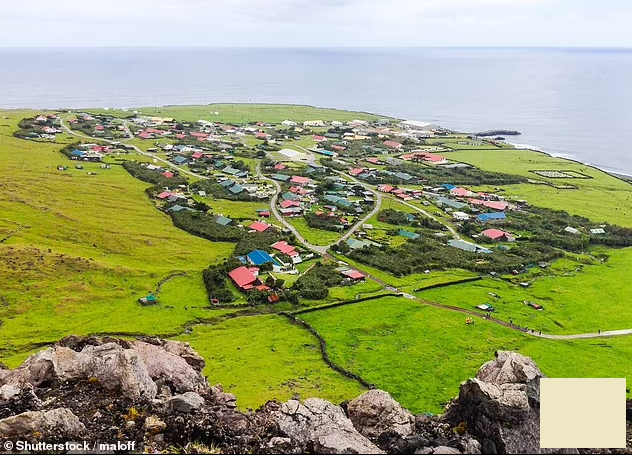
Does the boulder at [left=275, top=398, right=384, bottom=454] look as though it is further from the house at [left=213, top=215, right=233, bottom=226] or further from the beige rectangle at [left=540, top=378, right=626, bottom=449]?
the house at [left=213, top=215, right=233, bottom=226]

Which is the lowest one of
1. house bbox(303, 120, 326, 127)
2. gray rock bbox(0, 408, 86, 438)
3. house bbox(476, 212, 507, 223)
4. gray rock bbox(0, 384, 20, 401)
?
house bbox(476, 212, 507, 223)

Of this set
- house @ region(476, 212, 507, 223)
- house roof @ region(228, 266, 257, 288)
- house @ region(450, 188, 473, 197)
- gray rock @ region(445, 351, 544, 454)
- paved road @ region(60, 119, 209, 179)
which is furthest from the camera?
paved road @ region(60, 119, 209, 179)

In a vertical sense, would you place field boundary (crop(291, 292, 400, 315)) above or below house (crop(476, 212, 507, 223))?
below

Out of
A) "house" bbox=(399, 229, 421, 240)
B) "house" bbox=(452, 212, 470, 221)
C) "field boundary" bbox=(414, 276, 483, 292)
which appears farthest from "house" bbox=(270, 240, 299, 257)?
"house" bbox=(452, 212, 470, 221)

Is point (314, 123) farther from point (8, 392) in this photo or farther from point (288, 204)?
point (8, 392)

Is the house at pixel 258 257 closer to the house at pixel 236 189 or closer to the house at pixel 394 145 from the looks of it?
the house at pixel 236 189

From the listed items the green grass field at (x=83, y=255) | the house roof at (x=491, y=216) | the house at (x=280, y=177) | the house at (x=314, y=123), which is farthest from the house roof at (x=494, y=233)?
the house at (x=314, y=123)

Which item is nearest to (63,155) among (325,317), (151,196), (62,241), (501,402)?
(151,196)
